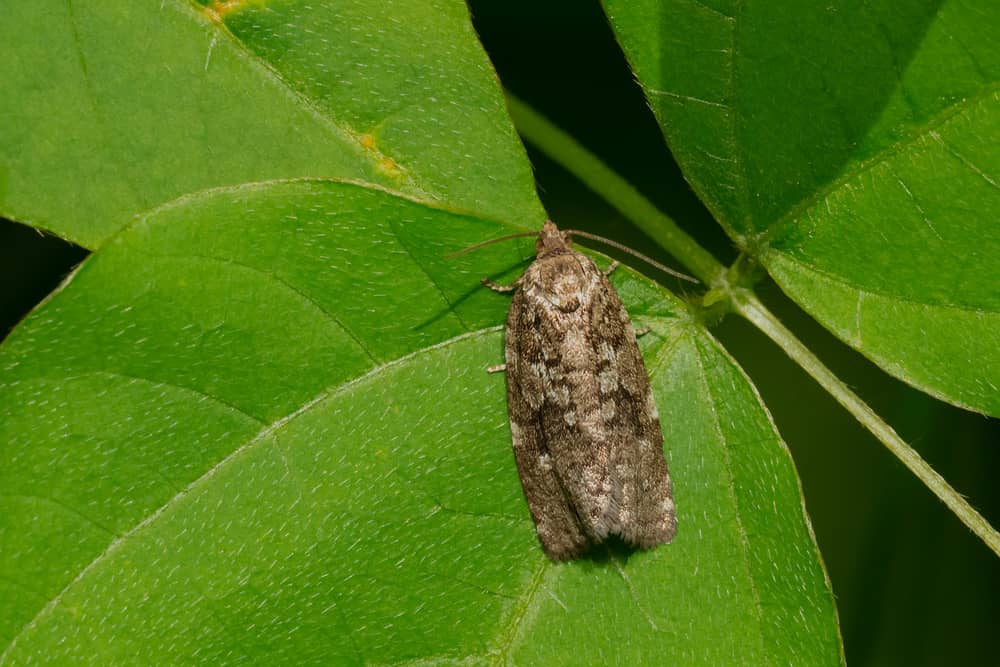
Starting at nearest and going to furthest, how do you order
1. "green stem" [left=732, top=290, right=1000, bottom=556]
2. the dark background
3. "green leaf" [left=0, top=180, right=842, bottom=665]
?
1. "green leaf" [left=0, top=180, right=842, bottom=665]
2. "green stem" [left=732, top=290, right=1000, bottom=556]
3. the dark background

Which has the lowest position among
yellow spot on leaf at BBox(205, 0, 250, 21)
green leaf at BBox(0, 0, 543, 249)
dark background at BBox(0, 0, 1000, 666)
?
dark background at BBox(0, 0, 1000, 666)

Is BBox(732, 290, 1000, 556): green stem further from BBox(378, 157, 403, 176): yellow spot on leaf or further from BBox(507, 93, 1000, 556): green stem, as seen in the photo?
BBox(378, 157, 403, 176): yellow spot on leaf

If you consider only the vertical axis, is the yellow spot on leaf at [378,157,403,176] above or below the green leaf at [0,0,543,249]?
below

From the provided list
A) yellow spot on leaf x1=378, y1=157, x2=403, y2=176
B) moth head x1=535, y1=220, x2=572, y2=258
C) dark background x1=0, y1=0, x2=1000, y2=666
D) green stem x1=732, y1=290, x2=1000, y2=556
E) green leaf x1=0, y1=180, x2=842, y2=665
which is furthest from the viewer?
dark background x1=0, y1=0, x2=1000, y2=666

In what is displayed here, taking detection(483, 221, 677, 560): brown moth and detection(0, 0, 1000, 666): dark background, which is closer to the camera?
detection(483, 221, 677, 560): brown moth

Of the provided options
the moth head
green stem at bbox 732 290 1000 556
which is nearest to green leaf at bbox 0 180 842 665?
green stem at bbox 732 290 1000 556

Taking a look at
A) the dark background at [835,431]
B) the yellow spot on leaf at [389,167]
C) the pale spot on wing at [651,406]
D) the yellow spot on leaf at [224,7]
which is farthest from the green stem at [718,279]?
the yellow spot on leaf at [224,7]

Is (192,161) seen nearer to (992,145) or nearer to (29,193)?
(29,193)
